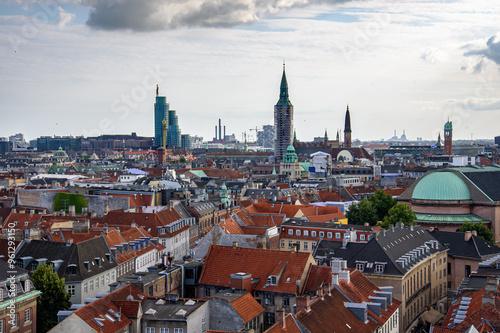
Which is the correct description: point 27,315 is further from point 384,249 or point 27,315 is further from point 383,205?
point 383,205

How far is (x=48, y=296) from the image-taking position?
170 ft

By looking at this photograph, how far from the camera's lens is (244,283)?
53.6 m

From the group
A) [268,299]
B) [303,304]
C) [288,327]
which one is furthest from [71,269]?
[288,327]

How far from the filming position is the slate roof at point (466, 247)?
7825 centimetres

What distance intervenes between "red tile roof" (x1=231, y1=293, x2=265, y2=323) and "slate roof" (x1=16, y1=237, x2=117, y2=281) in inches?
668

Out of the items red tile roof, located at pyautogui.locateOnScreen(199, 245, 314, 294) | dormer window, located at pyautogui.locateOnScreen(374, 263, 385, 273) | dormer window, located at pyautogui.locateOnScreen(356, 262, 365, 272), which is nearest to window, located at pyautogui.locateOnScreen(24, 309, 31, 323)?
red tile roof, located at pyautogui.locateOnScreen(199, 245, 314, 294)

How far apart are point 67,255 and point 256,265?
1729 centimetres

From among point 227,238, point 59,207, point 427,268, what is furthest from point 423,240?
point 59,207

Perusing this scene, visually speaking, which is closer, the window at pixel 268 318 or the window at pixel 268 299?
the window at pixel 268 318

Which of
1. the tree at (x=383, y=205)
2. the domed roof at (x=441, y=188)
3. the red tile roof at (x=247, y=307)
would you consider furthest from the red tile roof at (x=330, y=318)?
the tree at (x=383, y=205)

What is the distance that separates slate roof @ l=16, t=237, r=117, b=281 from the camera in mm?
58594

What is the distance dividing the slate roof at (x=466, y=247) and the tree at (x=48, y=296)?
47.2 meters

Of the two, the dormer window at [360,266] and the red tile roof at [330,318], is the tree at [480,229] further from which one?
the red tile roof at [330,318]

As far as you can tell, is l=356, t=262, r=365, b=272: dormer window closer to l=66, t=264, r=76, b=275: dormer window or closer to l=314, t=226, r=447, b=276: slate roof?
l=314, t=226, r=447, b=276: slate roof
